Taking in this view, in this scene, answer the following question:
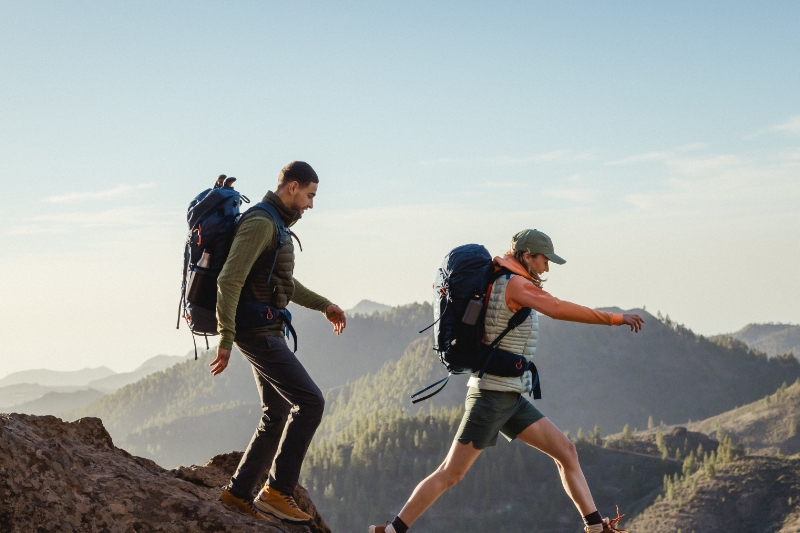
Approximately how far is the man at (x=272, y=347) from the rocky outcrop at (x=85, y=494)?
11.6 inches

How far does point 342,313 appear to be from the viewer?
7680 mm

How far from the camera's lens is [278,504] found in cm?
704

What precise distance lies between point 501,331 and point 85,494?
3.48m

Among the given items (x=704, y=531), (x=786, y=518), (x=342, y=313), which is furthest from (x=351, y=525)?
(x=342, y=313)

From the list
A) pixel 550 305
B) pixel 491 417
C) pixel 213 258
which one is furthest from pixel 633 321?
pixel 213 258

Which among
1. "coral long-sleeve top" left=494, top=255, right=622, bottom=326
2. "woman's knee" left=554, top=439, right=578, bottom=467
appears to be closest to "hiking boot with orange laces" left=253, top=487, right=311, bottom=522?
"woman's knee" left=554, top=439, right=578, bottom=467

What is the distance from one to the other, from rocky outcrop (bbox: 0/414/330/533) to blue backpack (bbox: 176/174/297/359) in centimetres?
139

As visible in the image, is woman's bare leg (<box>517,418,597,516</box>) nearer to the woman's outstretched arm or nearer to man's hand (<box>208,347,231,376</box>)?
the woman's outstretched arm

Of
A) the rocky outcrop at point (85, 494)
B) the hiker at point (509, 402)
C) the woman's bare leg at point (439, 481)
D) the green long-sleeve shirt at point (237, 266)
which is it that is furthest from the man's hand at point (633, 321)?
the rocky outcrop at point (85, 494)

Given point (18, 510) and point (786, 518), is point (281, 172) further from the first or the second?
point (786, 518)

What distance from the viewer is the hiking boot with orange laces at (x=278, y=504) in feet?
23.1

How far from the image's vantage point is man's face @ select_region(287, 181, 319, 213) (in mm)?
6671

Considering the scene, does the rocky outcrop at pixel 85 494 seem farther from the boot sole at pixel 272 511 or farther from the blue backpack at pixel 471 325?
the blue backpack at pixel 471 325

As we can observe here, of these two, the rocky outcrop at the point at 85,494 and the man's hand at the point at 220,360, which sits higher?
the man's hand at the point at 220,360
